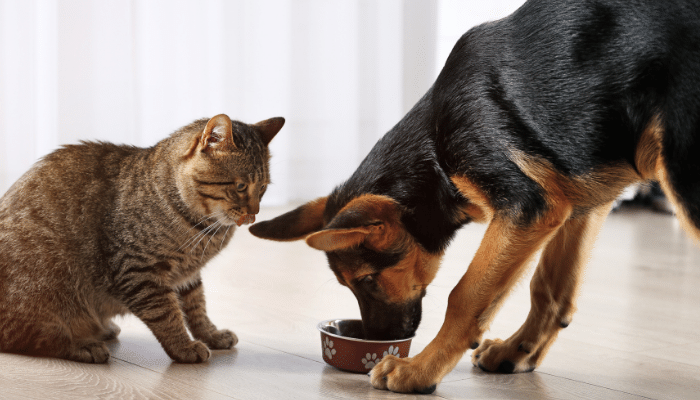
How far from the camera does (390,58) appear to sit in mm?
6371

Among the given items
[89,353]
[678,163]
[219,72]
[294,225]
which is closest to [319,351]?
[294,225]

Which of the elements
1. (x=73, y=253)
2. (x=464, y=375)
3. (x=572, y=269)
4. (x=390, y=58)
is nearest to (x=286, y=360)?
(x=464, y=375)

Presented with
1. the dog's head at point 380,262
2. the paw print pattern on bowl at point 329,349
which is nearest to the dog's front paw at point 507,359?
the dog's head at point 380,262

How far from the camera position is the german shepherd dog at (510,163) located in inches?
65.0

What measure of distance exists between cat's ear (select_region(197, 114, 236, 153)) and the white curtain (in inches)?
106

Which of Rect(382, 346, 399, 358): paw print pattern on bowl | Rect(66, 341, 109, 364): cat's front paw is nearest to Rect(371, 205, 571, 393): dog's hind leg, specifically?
Rect(382, 346, 399, 358): paw print pattern on bowl

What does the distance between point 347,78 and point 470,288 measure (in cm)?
452

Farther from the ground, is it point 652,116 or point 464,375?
point 652,116

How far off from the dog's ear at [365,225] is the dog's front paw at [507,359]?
1.54 ft

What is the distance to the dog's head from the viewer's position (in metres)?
1.87

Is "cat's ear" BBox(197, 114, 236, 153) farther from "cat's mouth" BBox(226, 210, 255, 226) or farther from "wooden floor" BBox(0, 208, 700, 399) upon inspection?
"wooden floor" BBox(0, 208, 700, 399)

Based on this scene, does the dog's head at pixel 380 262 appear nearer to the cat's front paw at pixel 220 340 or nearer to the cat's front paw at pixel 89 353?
the cat's front paw at pixel 220 340

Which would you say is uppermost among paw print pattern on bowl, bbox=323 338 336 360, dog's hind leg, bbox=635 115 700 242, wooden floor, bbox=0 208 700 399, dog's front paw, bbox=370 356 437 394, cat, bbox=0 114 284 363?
dog's hind leg, bbox=635 115 700 242

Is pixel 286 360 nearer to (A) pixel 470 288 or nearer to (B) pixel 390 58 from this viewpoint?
(A) pixel 470 288
